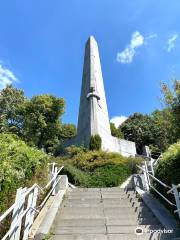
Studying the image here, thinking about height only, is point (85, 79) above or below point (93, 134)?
above

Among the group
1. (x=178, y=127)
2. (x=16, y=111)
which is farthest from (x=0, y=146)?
(x=16, y=111)

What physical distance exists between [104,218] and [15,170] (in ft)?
7.65

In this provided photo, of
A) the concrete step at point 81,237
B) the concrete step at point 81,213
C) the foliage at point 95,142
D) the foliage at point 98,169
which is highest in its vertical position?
the foliage at point 95,142

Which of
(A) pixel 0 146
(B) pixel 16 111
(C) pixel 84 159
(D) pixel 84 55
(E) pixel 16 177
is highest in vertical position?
(D) pixel 84 55

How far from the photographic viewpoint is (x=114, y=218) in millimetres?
5703

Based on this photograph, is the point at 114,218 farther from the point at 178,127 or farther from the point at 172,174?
the point at 178,127

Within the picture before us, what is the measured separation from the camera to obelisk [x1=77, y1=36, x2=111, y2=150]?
18.9 meters

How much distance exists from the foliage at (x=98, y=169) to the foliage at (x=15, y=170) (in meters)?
4.18

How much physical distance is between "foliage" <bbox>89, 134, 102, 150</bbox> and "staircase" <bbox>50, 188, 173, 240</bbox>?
8.79 metres

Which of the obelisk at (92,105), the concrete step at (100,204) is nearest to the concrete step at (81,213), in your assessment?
the concrete step at (100,204)

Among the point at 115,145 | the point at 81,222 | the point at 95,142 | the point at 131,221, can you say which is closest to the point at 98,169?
the point at 95,142

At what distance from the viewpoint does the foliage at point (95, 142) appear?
1687 centimetres

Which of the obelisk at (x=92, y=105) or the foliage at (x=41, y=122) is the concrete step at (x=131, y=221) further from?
the foliage at (x=41, y=122)

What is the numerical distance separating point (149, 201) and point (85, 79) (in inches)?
700
